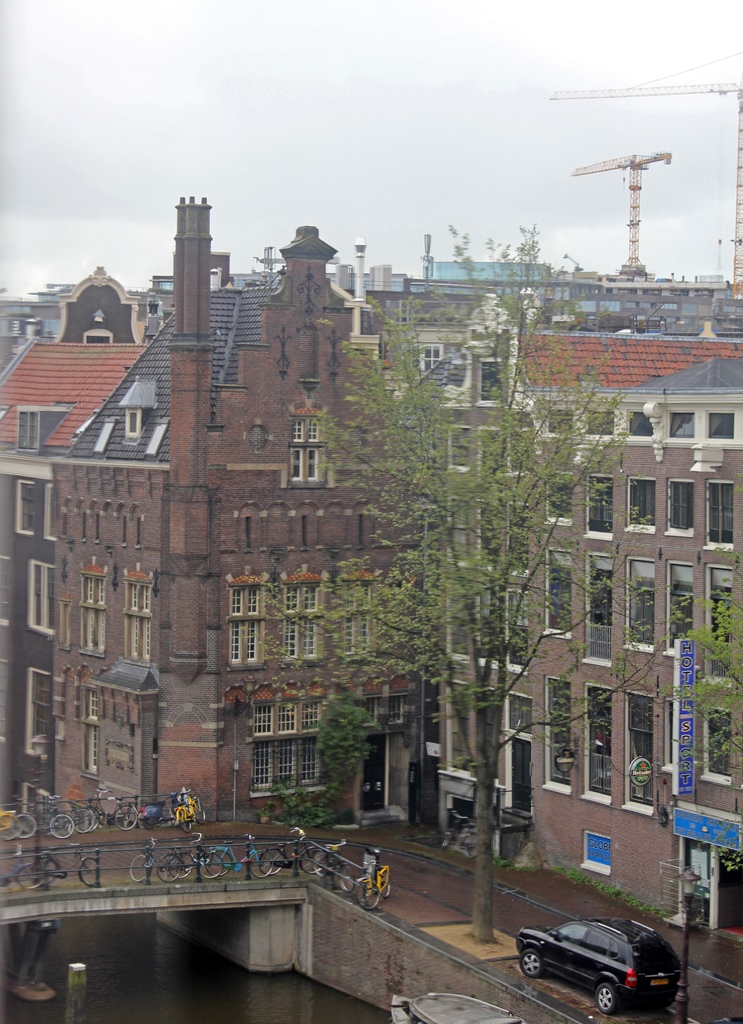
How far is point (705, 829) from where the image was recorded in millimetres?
32469

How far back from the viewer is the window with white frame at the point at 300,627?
135 ft

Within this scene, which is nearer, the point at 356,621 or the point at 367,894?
the point at 367,894

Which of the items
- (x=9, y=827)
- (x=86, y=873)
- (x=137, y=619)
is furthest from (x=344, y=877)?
(x=137, y=619)

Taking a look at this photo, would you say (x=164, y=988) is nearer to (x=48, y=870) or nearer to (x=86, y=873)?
(x=86, y=873)

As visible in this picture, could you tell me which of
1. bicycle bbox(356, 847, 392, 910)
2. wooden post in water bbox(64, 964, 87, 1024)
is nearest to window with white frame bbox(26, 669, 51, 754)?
bicycle bbox(356, 847, 392, 910)

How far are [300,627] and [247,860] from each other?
8445mm

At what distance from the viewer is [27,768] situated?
46.8 m

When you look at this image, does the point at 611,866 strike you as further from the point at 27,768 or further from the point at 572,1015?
the point at 27,768

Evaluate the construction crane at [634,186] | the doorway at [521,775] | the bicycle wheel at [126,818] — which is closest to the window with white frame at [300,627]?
the bicycle wheel at [126,818]

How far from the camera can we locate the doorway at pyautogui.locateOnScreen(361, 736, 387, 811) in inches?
1704

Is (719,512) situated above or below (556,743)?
above

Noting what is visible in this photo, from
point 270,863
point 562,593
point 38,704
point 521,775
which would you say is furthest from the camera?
point 38,704

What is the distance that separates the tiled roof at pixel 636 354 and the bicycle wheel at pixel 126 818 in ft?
53.3

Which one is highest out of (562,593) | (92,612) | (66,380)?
(66,380)
